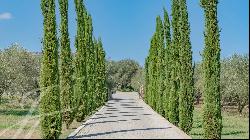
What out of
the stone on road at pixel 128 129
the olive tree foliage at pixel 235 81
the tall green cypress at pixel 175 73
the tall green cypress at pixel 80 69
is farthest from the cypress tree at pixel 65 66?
the olive tree foliage at pixel 235 81

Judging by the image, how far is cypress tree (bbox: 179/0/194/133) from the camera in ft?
80.5

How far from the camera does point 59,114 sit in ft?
63.6

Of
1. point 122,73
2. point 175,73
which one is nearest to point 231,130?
point 175,73

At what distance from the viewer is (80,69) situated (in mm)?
34375

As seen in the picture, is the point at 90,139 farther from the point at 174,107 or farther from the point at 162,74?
the point at 162,74

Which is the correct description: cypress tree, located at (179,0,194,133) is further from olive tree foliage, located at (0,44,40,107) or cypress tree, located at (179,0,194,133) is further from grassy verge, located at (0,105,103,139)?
olive tree foliage, located at (0,44,40,107)

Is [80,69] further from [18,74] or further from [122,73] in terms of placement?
[122,73]

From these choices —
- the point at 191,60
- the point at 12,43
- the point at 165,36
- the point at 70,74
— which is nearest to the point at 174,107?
the point at 191,60

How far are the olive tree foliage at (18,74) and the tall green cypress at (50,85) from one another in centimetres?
3265

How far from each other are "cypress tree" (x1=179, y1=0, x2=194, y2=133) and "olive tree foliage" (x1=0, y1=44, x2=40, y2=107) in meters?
29.3

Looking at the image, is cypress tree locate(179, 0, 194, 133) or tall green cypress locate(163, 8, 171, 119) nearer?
cypress tree locate(179, 0, 194, 133)

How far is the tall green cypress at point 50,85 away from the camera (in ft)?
62.0

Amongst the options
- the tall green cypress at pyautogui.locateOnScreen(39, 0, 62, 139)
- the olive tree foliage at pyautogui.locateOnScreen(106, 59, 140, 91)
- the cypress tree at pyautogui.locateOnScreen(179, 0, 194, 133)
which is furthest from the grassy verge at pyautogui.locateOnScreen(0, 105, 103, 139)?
the olive tree foliage at pyautogui.locateOnScreen(106, 59, 140, 91)

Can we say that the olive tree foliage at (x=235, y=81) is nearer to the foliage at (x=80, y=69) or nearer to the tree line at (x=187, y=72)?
the tree line at (x=187, y=72)
